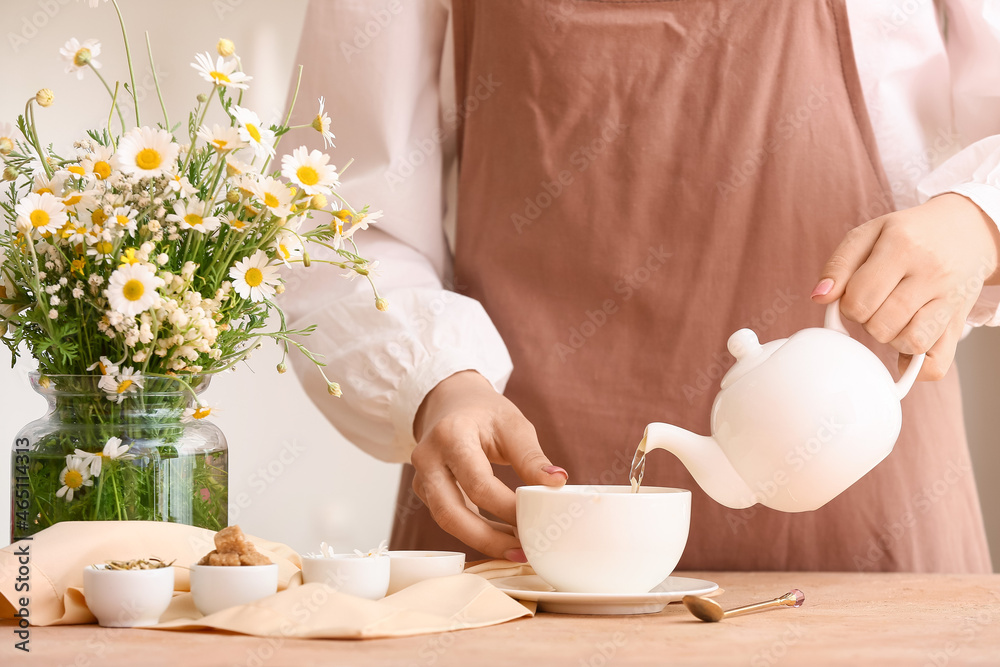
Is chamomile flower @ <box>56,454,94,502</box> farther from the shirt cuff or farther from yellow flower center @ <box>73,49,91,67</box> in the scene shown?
the shirt cuff

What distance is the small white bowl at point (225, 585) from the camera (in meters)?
0.62

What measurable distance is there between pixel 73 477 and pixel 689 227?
73 cm

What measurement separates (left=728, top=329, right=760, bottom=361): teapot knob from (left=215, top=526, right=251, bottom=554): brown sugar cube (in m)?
0.40

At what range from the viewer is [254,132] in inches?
27.4

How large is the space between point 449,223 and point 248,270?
60 cm

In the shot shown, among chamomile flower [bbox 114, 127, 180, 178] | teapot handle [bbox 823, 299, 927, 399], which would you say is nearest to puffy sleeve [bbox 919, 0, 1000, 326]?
teapot handle [bbox 823, 299, 927, 399]

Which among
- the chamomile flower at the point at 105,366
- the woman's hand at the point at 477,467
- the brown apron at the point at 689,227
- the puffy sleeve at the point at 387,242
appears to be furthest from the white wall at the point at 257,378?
the chamomile flower at the point at 105,366

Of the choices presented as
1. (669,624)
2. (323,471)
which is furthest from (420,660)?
(323,471)

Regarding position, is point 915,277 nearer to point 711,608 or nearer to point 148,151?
point 711,608

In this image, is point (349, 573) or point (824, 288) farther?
point (824, 288)

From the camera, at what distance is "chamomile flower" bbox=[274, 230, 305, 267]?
0.73 metres


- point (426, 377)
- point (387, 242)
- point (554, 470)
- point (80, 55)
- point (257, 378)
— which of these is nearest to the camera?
point (80, 55)

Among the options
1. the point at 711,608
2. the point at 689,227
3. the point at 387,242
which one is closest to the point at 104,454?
the point at 711,608

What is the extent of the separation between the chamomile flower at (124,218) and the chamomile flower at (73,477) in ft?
0.58
